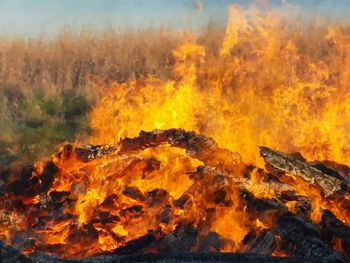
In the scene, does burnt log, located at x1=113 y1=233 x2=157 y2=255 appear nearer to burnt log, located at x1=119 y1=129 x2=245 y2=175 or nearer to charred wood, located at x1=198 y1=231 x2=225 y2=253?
charred wood, located at x1=198 y1=231 x2=225 y2=253

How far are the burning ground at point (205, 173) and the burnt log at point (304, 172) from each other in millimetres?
19

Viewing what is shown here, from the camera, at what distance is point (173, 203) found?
8391mm

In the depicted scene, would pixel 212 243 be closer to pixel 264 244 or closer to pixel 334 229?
pixel 264 244

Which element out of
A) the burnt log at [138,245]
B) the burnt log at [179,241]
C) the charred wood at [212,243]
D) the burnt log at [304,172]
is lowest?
the burnt log at [138,245]

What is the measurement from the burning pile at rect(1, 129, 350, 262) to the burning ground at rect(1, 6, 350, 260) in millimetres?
17

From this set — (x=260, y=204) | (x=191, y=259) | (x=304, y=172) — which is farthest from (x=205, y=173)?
(x=191, y=259)

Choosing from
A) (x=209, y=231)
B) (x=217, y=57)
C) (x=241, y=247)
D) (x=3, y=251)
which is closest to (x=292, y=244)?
(x=241, y=247)

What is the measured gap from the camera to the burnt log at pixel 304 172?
8.54 meters

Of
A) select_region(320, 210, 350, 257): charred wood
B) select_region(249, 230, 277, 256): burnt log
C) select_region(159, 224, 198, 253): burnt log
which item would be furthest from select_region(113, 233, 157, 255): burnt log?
select_region(320, 210, 350, 257): charred wood

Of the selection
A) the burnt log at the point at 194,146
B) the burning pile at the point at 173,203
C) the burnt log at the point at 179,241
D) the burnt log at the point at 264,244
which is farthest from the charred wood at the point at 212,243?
the burnt log at the point at 194,146

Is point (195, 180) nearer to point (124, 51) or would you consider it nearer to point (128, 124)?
point (128, 124)

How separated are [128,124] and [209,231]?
415cm

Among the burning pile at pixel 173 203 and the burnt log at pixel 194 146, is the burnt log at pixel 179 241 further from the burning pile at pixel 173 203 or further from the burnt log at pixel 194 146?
the burnt log at pixel 194 146

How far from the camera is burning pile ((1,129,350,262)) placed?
287 inches
